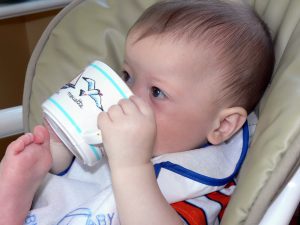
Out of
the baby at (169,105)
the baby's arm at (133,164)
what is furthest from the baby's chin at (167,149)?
the baby's arm at (133,164)

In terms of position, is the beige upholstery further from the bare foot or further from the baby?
the bare foot

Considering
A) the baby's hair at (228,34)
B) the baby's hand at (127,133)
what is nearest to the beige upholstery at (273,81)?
the baby's hair at (228,34)

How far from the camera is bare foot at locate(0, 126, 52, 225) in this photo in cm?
70

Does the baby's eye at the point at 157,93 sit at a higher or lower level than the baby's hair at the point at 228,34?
A: lower

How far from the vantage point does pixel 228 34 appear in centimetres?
76

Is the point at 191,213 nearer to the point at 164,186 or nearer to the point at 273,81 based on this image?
the point at 164,186

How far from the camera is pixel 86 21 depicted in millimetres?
932

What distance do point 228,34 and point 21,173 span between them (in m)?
0.36

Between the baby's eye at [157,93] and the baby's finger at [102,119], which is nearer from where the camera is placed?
the baby's finger at [102,119]

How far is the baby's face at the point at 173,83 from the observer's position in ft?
2.43

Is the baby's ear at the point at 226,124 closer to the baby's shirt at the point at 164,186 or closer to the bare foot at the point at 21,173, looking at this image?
the baby's shirt at the point at 164,186

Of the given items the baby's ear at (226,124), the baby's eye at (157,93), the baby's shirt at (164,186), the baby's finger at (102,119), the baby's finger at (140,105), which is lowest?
the baby's shirt at (164,186)

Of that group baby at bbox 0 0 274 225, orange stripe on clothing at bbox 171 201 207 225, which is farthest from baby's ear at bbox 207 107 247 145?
orange stripe on clothing at bbox 171 201 207 225

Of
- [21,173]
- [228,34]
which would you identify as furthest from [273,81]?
[21,173]
